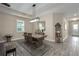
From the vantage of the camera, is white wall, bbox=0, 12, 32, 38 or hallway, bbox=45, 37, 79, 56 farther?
hallway, bbox=45, 37, 79, 56

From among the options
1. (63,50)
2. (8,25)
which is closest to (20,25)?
(8,25)

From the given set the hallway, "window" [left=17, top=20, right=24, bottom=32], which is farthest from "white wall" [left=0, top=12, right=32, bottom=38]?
the hallway

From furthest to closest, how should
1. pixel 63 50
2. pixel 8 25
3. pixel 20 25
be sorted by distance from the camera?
pixel 63 50
pixel 20 25
pixel 8 25

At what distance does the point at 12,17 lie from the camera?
237 cm

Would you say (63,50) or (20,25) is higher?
(20,25)

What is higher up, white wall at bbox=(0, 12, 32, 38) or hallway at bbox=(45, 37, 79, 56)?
white wall at bbox=(0, 12, 32, 38)

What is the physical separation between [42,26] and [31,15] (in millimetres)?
665

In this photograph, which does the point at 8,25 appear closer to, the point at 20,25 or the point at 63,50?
the point at 20,25

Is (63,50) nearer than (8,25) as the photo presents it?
No

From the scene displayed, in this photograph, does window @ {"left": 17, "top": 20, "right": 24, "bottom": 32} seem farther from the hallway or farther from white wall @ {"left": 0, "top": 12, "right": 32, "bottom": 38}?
the hallway

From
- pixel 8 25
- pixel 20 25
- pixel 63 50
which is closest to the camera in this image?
pixel 8 25

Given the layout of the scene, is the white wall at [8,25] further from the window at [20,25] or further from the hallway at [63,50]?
the hallway at [63,50]

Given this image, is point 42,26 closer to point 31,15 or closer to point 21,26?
point 31,15

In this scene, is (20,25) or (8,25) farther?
(20,25)
